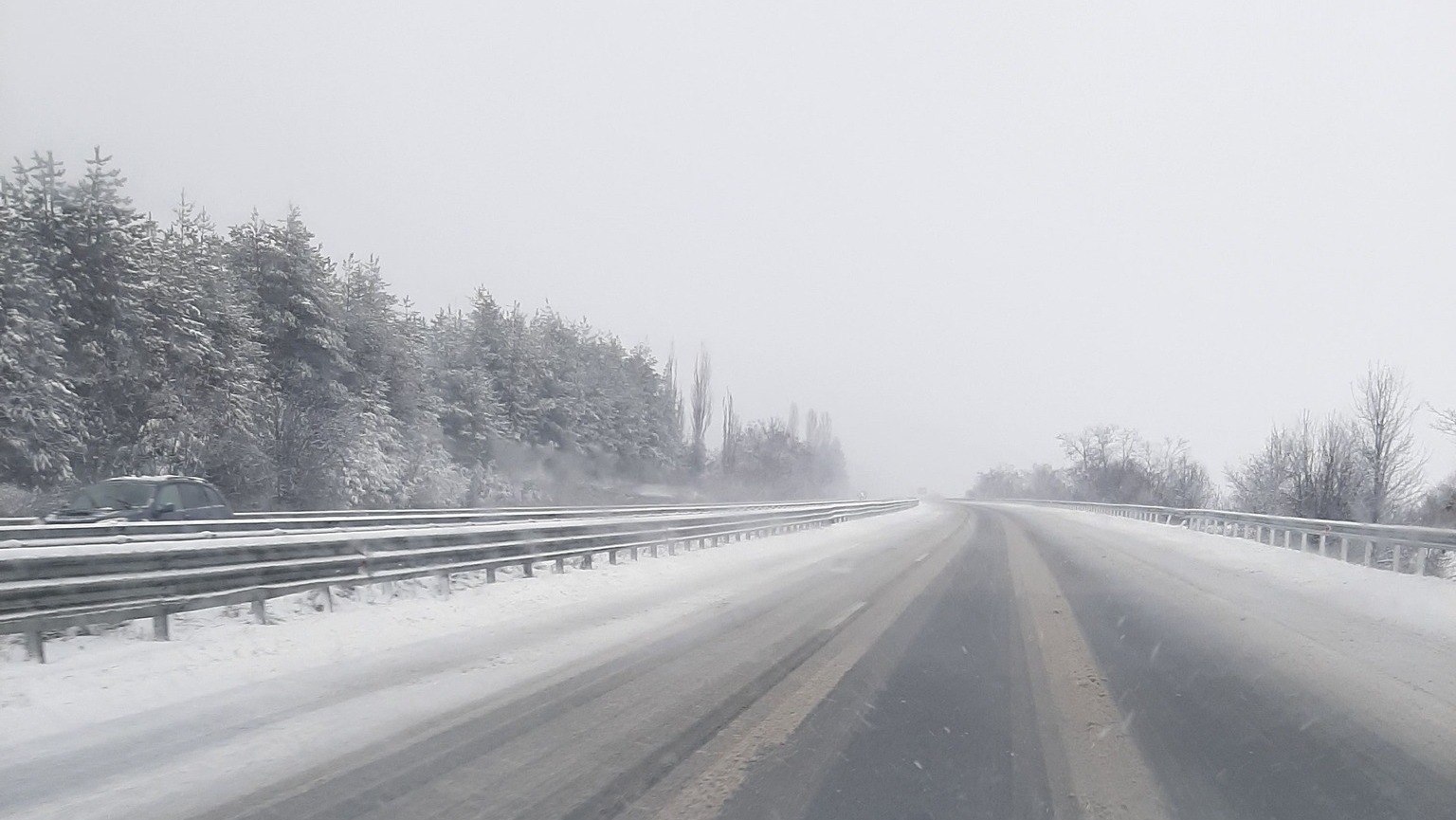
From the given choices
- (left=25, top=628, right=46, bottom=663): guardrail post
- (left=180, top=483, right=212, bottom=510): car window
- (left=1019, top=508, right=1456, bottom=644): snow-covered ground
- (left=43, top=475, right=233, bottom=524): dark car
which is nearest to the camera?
(left=25, top=628, right=46, bottom=663): guardrail post

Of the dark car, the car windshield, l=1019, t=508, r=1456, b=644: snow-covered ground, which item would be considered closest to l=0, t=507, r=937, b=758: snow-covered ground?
the dark car

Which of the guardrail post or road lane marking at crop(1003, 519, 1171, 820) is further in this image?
the guardrail post

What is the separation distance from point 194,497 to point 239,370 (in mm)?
15786

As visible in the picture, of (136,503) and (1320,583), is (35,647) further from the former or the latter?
(1320,583)

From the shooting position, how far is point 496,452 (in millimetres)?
52844

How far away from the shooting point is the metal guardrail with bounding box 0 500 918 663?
6.98 m

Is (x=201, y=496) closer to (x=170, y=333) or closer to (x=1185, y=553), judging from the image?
(x=170, y=333)

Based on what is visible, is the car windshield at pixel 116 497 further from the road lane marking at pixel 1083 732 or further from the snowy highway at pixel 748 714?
the road lane marking at pixel 1083 732

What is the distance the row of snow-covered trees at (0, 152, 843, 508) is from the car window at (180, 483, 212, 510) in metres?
11.4

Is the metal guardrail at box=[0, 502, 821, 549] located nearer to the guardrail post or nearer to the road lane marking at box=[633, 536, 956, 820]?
the guardrail post

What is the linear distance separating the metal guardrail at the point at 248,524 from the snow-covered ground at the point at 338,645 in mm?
2307

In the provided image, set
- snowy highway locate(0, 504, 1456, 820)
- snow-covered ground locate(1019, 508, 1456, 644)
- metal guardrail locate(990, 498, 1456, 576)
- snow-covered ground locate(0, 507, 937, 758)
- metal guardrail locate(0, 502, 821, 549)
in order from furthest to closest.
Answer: metal guardrail locate(990, 498, 1456, 576) < metal guardrail locate(0, 502, 821, 549) < snow-covered ground locate(1019, 508, 1456, 644) < snow-covered ground locate(0, 507, 937, 758) < snowy highway locate(0, 504, 1456, 820)

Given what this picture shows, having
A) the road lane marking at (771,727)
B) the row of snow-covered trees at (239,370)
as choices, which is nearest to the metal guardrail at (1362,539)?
the road lane marking at (771,727)

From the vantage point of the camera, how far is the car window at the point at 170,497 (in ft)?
50.8
